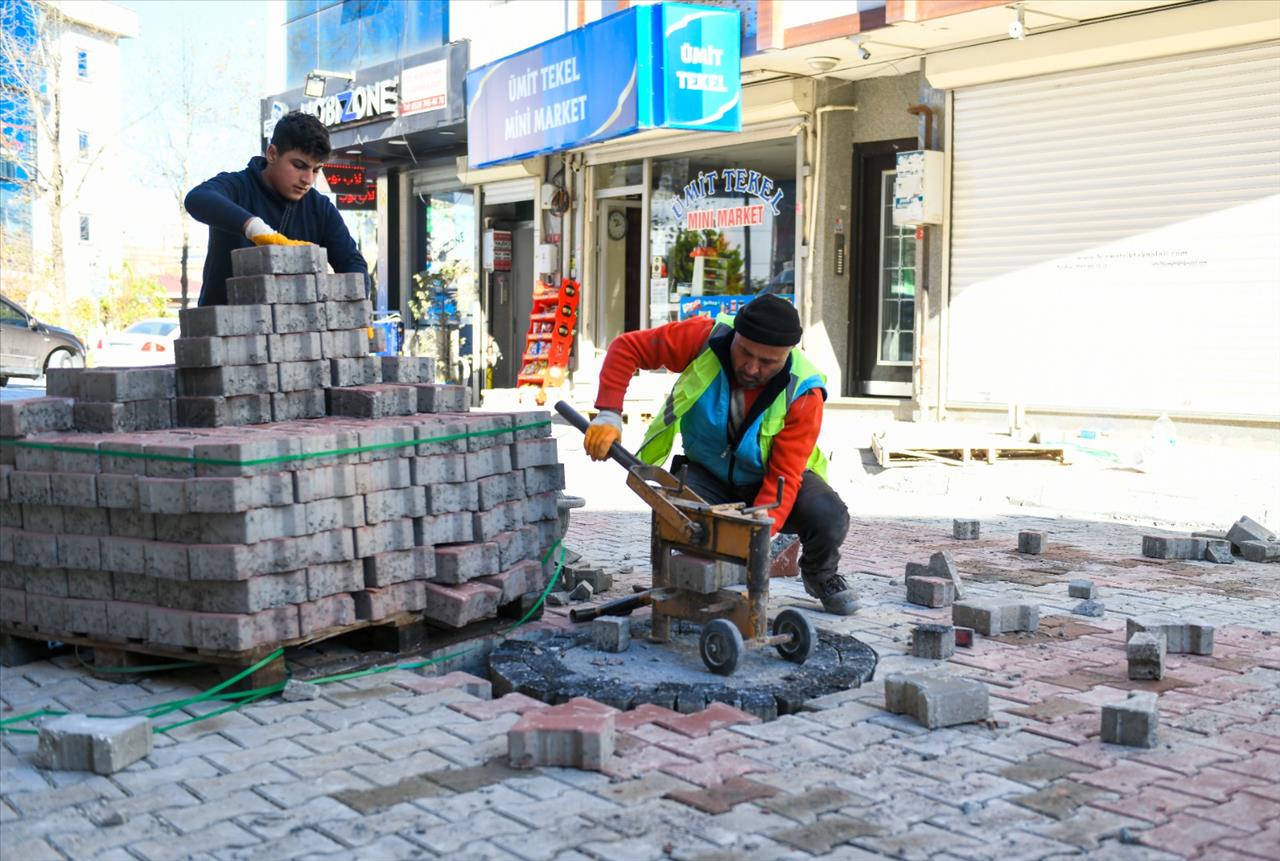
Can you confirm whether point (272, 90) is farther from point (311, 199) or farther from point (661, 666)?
point (661, 666)

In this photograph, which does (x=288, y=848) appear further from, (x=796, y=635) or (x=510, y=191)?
(x=510, y=191)

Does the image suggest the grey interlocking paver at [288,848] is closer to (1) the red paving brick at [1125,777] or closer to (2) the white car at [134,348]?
(1) the red paving brick at [1125,777]

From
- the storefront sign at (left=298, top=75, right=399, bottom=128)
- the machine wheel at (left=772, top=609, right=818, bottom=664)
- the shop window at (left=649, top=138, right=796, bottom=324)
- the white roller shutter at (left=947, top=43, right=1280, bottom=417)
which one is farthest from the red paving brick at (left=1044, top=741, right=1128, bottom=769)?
the storefront sign at (left=298, top=75, right=399, bottom=128)

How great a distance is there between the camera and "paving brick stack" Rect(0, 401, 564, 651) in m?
4.40

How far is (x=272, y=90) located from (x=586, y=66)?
532 inches

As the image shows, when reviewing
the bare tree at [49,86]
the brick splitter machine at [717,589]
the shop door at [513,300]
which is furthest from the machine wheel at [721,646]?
the bare tree at [49,86]

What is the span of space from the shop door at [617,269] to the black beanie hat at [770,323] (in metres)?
14.8

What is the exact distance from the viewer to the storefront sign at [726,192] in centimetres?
1678

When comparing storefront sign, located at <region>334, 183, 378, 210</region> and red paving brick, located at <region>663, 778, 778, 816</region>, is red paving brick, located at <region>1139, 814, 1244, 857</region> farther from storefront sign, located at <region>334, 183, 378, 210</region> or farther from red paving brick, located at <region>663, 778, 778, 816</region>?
storefront sign, located at <region>334, 183, 378, 210</region>

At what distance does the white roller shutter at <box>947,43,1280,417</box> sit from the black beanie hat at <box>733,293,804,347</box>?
7822 mm

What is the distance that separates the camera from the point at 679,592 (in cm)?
515

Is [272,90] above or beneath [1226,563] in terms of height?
above

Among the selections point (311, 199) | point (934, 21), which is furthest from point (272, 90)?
point (311, 199)

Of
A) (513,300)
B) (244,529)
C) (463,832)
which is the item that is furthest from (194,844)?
(513,300)
